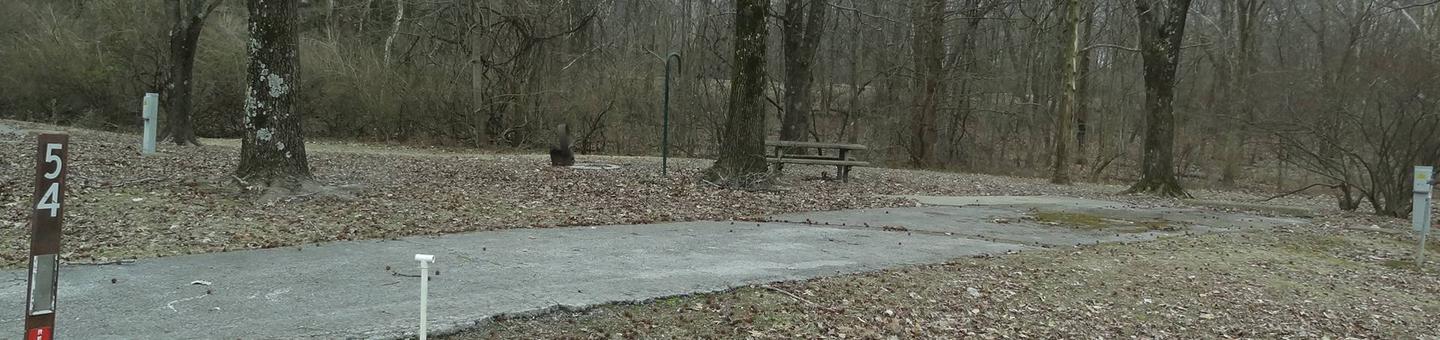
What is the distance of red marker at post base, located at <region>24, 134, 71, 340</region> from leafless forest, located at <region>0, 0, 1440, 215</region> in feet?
46.8

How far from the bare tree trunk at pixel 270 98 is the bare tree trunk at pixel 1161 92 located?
1372 centimetres

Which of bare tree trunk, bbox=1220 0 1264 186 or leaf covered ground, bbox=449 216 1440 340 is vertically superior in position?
bare tree trunk, bbox=1220 0 1264 186

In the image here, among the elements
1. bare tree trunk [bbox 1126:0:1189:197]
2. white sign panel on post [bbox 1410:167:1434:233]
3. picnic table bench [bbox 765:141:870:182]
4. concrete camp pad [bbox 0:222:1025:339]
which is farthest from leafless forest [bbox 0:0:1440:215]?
concrete camp pad [bbox 0:222:1025:339]

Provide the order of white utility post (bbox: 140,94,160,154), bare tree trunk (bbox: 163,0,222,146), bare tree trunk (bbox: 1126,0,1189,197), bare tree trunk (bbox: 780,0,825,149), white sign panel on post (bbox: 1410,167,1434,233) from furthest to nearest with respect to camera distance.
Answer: bare tree trunk (bbox: 780,0,825,149)
bare tree trunk (bbox: 1126,0,1189,197)
bare tree trunk (bbox: 163,0,222,146)
white utility post (bbox: 140,94,160,154)
white sign panel on post (bbox: 1410,167,1434,233)

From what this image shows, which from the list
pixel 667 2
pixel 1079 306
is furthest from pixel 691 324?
pixel 667 2

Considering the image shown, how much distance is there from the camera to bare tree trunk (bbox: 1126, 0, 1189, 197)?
1577cm

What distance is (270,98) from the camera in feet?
31.8

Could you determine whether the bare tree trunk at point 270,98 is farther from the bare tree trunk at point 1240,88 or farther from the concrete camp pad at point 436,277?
the bare tree trunk at point 1240,88

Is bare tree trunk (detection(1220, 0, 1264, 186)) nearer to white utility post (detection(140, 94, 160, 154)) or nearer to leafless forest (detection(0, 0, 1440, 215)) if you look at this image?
leafless forest (detection(0, 0, 1440, 215))

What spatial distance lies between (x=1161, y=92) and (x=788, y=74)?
7865 millimetres

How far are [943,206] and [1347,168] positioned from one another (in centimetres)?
621

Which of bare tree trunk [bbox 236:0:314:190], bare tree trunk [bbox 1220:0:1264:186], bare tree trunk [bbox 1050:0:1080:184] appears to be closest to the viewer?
bare tree trunk [bbox 236:0:314:190]

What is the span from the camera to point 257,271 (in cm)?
619

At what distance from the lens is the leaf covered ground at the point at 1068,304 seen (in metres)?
5.27
